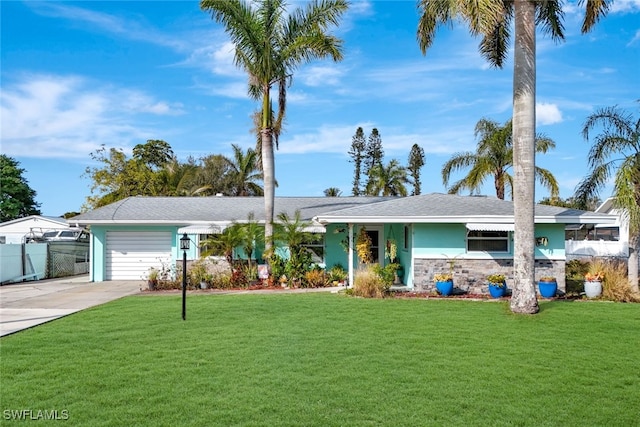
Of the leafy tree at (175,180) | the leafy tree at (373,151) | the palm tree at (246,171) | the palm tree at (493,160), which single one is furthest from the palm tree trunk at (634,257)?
the leafy tree at (373,151)

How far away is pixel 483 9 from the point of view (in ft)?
34.5

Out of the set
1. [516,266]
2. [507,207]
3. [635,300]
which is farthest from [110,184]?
[635,300]

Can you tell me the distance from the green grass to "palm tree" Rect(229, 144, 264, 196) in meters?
23.5

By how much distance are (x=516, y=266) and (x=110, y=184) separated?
88.3 ft

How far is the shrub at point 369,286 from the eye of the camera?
1448cm

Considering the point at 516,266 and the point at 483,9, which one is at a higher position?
the point at 483,9

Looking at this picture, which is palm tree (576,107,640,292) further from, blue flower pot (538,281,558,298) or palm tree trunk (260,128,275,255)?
palm tree trunk (260,128,275,255)

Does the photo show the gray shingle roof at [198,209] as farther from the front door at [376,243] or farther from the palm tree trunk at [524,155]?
the palm tree trunk at [524,155]

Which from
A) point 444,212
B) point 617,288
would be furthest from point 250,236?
point 617,288

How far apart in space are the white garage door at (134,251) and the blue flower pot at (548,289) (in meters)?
14.4

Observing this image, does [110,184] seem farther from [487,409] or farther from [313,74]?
[487,409]

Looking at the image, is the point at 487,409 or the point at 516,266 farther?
the point at 516,266

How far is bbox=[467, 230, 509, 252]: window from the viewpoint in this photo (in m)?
15.7

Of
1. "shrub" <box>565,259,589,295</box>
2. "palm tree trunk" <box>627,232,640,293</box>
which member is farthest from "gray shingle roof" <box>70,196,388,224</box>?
"palm tree trunk" <box>627,232,640,293</box>
